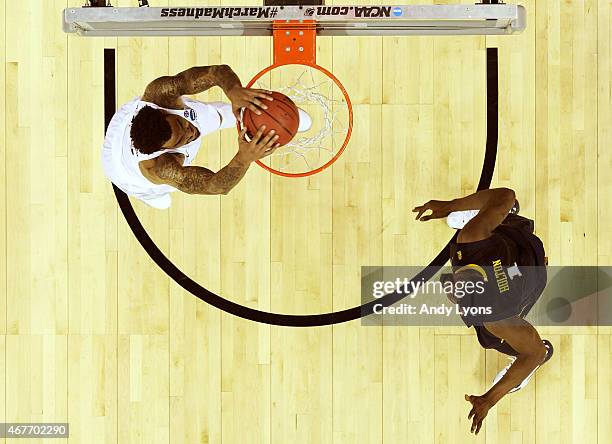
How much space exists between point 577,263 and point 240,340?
5.99 feet

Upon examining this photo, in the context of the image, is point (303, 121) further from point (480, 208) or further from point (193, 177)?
point (480, 208)

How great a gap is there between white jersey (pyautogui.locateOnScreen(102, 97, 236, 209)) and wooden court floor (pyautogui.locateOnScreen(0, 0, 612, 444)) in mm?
286

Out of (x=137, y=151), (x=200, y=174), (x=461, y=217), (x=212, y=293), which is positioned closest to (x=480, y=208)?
(x=461, y=217)

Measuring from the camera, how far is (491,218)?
9.44 ft

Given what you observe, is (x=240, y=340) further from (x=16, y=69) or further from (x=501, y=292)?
(x=16, y=69)

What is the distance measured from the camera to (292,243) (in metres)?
3.32

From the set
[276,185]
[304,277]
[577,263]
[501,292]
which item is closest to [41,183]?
[276,185]

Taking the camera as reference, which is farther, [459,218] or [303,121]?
[459,218]

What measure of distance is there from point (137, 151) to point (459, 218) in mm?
1620

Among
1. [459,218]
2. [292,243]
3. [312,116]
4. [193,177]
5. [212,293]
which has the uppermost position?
[312,116]

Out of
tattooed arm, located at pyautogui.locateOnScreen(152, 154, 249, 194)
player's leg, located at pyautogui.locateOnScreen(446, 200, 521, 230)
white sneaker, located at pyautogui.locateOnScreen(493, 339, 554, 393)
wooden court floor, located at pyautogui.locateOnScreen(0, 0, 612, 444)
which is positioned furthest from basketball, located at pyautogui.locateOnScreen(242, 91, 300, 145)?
white sneaker, located at pyautogui.locateOnScreen(493, 339, 554, 393)

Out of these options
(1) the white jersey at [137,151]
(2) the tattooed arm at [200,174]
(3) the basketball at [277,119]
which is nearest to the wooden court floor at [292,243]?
(1) the white jersey at [137,151]

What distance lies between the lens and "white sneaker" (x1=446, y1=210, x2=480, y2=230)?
314cm

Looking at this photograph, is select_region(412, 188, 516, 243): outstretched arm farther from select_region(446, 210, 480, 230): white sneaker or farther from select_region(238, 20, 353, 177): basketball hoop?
select_region(238, 20, 353, 177): basketball hoop
